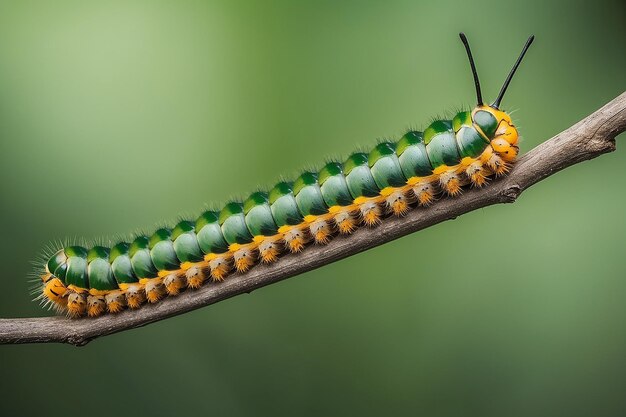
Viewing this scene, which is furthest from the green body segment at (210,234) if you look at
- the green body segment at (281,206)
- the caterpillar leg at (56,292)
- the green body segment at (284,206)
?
the caterpillar leg at (56,292)

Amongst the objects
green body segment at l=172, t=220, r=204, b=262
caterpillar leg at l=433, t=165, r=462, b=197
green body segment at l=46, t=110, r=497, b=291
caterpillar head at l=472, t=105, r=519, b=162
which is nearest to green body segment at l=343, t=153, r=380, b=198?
green body segment at l=46, t=110, r=497, b=291

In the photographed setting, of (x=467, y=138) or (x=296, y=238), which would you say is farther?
(x=296, y=238)

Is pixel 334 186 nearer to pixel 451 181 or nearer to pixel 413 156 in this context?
pixel 413 156

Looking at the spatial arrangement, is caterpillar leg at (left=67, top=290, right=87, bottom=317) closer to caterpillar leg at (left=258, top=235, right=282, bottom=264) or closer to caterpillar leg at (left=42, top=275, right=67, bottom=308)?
caterpillar leg at (left=42, top=275, right=67, bottom=308)

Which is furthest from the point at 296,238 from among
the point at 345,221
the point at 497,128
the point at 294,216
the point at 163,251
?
the point at 497,128

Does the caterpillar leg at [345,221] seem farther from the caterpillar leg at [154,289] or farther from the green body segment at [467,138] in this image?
the caterpillar leg at [154,289]
